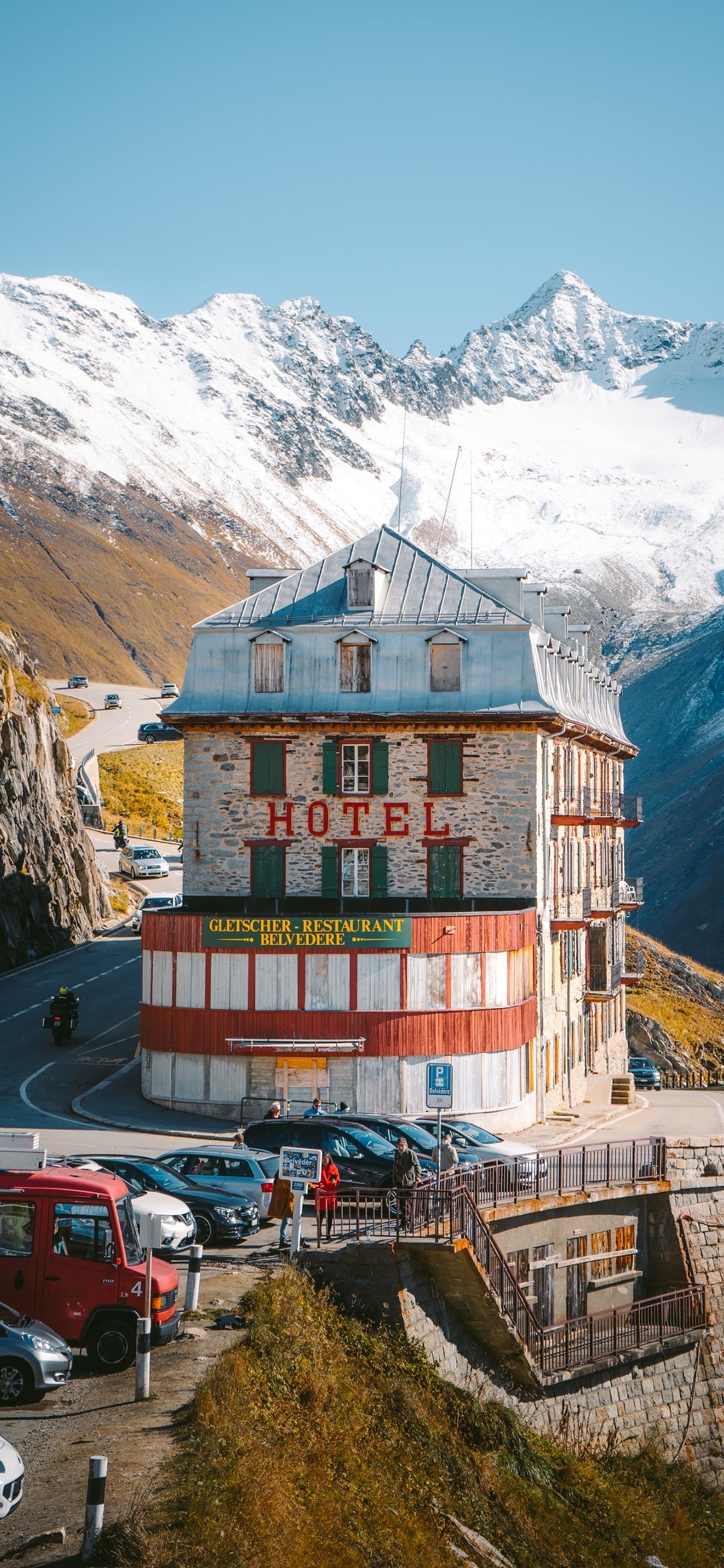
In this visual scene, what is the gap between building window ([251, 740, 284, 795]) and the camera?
45562mm

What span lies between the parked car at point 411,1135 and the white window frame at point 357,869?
39.3 ft

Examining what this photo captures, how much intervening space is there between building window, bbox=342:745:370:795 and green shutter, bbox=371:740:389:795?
0.22 metres

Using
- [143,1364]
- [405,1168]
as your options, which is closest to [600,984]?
[405,1168]

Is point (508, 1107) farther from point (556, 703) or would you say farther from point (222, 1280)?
point (222, 1280)

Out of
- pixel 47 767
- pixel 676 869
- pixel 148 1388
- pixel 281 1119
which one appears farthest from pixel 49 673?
pixel 148 1388

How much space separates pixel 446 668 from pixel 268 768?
5662 millimetres

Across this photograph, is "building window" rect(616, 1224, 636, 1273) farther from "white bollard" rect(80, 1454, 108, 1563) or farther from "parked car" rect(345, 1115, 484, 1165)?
"white bollard" rect(80, 1454, 108, 1563)

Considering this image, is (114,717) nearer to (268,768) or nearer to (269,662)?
(269,662)

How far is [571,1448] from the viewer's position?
28.6 metres

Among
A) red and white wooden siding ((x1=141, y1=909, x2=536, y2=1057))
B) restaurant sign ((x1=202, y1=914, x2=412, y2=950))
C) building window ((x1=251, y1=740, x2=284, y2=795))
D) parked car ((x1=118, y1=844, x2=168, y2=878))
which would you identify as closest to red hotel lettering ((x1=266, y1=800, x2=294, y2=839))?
building window ((x1=251, y1=740, x2=284, y2=795))

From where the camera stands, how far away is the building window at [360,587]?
46812mm

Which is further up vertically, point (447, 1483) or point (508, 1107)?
point (508, 1107)

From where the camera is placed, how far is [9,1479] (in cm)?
1567

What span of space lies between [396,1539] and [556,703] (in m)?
31.4
